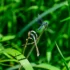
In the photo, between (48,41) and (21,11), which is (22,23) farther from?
(48,41)

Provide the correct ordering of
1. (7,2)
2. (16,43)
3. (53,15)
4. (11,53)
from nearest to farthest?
1. (11,53)
2. (16,43)
3. (53,15)
4. (7,2)

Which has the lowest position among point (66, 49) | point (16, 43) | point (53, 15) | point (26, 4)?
point (66, 49)

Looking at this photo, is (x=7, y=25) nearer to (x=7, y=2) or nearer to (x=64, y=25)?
(x=7, y=2)

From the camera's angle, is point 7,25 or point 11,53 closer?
point 11,53

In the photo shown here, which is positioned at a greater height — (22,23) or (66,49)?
(22,23)

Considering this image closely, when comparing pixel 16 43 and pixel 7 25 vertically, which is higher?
pixel 7 25

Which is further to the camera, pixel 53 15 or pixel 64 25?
pixel 53 15

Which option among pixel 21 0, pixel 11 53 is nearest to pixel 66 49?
pixel 21 0

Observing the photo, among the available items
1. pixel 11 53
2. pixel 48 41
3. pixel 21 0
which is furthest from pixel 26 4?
pixel 11 53

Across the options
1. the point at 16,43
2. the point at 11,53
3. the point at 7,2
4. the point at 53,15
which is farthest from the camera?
the point at 7,2

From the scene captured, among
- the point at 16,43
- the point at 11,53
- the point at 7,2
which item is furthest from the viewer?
the point at 7,2
